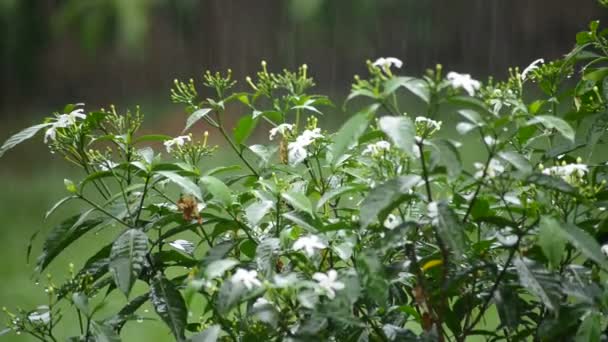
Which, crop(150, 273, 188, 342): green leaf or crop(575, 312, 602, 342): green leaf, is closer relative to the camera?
crop(575, 312, 602, 342): green leaf

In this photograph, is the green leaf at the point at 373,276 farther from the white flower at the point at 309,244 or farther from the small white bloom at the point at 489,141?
the small white bloom at the point at 489,141

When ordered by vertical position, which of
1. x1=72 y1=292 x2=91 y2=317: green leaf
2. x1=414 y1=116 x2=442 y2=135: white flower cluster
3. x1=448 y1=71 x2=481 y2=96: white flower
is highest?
x1=448 y1=71 x2=481 y2=96: white flower

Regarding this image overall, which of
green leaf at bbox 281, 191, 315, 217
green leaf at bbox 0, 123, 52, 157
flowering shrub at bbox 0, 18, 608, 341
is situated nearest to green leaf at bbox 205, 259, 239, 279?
flowering shrub at bbox 0, 18, 608, 341

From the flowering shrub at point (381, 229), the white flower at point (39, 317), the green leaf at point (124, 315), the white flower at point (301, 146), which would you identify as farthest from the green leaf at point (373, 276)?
the white flower at point (39, 317)

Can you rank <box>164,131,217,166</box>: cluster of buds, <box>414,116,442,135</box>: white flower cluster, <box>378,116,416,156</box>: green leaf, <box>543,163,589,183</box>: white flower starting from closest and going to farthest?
<box>378,116,416,156</box>: green leaf < <box>543,163,589,183</box>: white flower < <box>414,116,442,135</box>: white flower cluster < <box>164,131,217,166</box>: cluster of buds

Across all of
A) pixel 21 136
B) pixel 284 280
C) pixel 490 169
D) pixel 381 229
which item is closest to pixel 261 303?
pixel 284 280

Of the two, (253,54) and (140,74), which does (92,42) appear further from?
(253,54)

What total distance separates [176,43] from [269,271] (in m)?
2.01

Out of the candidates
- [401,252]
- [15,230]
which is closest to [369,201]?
[401,252]

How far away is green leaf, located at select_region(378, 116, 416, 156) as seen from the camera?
702mm

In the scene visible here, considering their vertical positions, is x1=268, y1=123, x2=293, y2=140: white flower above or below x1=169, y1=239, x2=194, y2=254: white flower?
above

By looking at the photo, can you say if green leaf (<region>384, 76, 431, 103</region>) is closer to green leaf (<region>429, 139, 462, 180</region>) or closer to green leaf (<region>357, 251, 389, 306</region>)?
green leaf (<region>429, 139, 462, 180</region>)

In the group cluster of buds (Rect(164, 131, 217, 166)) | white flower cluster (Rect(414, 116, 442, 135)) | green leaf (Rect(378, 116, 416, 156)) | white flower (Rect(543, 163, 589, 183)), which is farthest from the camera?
cluster of buds (Rect(164, 131, 217, 166))

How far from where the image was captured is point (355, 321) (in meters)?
0.77
